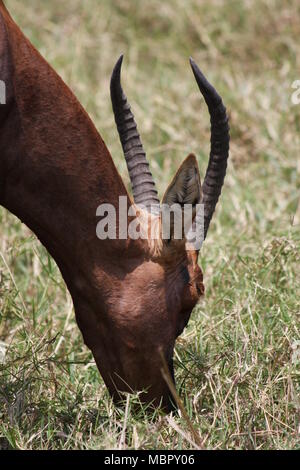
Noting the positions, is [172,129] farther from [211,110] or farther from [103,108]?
[211,110]

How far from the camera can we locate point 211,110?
17.5 feet

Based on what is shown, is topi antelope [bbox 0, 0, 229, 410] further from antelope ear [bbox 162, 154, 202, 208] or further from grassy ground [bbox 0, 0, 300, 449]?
grassy ground [bbox 0, 0, 300, 449]

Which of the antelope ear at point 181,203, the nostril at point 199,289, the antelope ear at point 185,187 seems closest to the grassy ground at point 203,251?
the nostril at point 199,289

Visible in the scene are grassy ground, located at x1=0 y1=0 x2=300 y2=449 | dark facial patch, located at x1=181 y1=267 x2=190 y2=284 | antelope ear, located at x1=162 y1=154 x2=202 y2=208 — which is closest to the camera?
antelope ear, located at x1=162 y1=154 x2=202 y2=208

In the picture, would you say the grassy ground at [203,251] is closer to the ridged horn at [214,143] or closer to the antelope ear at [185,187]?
the ridged horn at [214,143]

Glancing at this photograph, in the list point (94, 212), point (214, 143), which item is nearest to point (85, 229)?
point (94, 212)

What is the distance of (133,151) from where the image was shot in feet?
18.7

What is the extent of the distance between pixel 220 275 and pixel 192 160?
2376 mm

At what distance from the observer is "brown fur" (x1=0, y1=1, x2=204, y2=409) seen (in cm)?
515

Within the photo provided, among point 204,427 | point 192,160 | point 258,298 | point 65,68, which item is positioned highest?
point 65,68

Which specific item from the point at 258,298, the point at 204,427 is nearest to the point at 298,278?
the point at 258,298

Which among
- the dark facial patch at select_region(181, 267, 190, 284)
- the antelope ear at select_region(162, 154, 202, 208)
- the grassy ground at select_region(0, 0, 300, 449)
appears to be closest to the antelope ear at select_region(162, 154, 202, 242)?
the antelope ear at select_region(162, 154, 202, 208)

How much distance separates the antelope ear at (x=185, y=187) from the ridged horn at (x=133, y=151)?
1.19ft

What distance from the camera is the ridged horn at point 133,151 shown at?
565 cm
